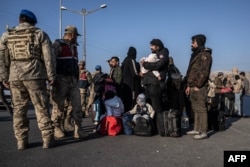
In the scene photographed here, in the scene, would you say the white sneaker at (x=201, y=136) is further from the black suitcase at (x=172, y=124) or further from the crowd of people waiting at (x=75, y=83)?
the black suitcase at (x=172, y=124)

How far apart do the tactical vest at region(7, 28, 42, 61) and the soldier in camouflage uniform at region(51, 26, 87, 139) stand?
2.78ft

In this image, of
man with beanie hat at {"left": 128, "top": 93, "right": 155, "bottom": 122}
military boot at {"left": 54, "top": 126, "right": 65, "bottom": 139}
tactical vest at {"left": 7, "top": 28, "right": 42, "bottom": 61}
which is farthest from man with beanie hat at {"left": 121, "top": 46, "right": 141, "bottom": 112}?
tactical vest at {"left": 7, "top": 28, "right": 42, "bottom": 61}

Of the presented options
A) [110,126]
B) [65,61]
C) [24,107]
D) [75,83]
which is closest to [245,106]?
[110,126]

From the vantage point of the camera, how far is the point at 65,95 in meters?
6.06

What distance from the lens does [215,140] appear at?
6.23 meters

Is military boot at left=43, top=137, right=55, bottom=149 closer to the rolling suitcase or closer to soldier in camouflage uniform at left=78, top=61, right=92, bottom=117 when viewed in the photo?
soldier in camouflage uniform at left=78, top=61, right=92, bottom=117

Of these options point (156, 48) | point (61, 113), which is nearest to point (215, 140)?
point (156, 48)

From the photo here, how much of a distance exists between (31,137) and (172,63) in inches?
162

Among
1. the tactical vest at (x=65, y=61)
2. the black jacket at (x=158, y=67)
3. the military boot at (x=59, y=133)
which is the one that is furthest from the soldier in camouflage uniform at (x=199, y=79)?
the military boot at (x=59, y=133)

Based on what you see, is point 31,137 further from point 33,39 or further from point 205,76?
point 205,76

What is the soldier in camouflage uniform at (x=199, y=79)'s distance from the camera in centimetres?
638

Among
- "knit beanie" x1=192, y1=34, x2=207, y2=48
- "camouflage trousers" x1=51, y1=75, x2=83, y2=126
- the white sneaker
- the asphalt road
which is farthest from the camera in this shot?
"knit beanie" x1=192, y1=34, x2=207, y2=48

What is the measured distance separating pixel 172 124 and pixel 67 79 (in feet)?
7.79

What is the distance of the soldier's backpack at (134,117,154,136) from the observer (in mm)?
6473
